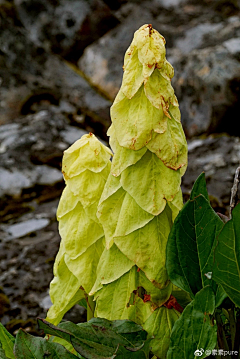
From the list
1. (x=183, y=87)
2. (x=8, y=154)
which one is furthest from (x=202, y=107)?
(x=8, y=154)

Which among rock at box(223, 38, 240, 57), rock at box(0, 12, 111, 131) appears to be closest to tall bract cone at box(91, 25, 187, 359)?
rock at box(223, 38, 240, 57)

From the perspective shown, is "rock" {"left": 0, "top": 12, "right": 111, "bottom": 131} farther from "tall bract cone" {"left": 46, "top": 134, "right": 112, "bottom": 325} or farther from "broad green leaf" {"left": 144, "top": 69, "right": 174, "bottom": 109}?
"broad green leaf" {"left": 144, "top": 69, "right": 174, "bottom": 109}

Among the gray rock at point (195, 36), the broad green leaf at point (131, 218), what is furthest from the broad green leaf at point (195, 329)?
the gray rock at point (195, 36)

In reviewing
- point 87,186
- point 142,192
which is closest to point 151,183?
point 142,192

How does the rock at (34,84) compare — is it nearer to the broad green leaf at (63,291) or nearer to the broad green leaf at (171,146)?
the broad green leaf at (63,291)

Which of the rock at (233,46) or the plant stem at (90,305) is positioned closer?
the plant stem at (90,305)

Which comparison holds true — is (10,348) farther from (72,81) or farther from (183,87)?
(72,81)
